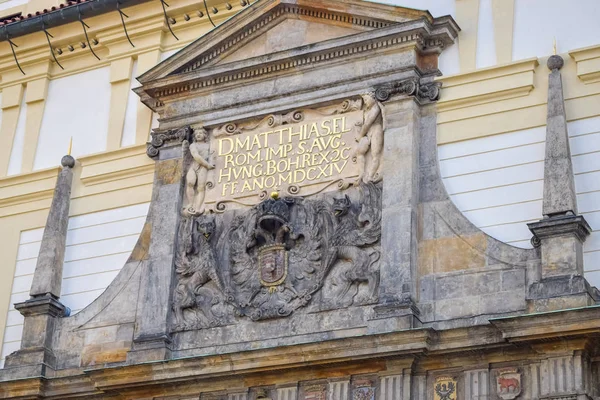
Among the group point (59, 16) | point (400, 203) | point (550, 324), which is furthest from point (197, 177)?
point (550, 324)

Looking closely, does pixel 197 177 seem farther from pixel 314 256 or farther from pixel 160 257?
pixel 314 256

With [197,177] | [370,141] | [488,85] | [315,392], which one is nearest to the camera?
[315,392]

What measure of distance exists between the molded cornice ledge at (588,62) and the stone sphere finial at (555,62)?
16 cm

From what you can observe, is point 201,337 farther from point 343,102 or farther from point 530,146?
point 530,146

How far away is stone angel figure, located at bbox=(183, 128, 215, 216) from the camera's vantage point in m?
17.2

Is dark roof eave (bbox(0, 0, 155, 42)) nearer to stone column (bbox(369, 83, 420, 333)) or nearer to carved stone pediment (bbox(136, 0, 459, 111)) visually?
carved stone pediment (bbox(136, 0, 459, 111))

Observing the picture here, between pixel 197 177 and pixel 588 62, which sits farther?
pixel 197 177

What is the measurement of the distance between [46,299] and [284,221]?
3.32 meters

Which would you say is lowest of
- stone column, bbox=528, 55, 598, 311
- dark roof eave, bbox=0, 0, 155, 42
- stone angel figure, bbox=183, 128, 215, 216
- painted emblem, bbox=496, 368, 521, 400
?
painted emblem, bbox=496, 368, 521, 400

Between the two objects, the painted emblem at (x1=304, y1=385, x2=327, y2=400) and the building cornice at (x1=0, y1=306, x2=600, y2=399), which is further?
the painted emblem at (x1=304, y1=385, x2=327, y2=400)

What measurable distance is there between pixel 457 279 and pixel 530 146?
1.72 m

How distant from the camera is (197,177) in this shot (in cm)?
1731

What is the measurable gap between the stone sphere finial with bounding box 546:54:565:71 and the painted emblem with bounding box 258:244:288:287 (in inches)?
145

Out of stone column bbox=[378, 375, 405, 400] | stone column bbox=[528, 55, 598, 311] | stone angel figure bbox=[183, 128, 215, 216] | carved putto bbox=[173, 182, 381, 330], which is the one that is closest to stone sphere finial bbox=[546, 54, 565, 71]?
stone column bbox=[528, 55, 598, 311]
